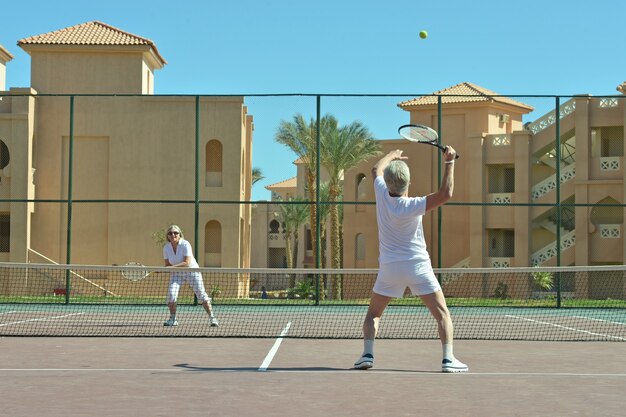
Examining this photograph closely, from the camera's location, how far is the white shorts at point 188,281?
1490 centimetres

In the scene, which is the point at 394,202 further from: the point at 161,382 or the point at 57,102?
the point at 57,102

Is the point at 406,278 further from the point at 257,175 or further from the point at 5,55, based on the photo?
the point at 257,175

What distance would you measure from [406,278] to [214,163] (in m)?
33.6

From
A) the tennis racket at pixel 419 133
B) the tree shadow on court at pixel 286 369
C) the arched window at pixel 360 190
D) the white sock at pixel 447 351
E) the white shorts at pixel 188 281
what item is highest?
the arched window at pixel 360 190

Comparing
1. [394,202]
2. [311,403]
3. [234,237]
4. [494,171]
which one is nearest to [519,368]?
[394,202]

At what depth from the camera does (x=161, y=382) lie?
26.4 feet

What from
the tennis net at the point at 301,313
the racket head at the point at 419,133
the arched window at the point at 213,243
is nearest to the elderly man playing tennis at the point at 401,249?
the racket head at the point at 419,133

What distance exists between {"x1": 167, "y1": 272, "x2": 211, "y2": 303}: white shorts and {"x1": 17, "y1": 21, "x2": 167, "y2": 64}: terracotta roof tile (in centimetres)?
2979

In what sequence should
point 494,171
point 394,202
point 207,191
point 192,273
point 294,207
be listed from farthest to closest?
point 294,207
point 494,171
point 207,191
point 192,273
point 394,202

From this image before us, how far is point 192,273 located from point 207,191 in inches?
1009

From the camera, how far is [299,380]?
27.0 ft

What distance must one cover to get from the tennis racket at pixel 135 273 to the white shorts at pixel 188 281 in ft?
1.75

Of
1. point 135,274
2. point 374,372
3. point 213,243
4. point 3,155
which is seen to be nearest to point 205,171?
point 213,243

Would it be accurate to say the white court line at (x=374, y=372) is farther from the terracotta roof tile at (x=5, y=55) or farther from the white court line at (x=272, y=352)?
the terracotta roof tile at (x=5, y=55)
